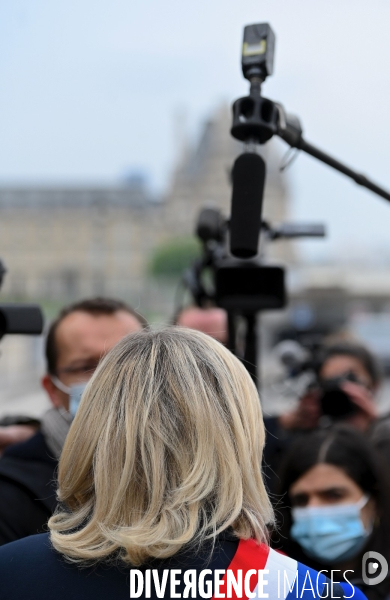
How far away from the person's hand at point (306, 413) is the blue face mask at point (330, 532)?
885 millimetres

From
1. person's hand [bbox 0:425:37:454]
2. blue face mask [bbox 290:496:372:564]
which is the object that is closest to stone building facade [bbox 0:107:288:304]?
person's hand [bbox 0:425:37:454]

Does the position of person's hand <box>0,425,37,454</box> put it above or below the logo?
above

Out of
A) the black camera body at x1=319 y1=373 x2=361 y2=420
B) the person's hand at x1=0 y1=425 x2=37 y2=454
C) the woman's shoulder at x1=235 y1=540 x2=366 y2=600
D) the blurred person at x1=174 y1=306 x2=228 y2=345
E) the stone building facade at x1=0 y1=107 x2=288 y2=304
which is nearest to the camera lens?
the woman's shoulder at x1=235 y1=540 x2=366 y2=600

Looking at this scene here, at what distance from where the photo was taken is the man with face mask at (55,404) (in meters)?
2.24

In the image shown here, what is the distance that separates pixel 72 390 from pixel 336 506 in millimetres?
940

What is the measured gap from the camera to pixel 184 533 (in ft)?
4.44

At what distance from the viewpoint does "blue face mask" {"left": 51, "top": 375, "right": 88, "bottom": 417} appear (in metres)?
2.48

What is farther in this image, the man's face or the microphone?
the man's face

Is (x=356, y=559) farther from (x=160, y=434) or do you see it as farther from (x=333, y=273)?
(x=333, y=273)

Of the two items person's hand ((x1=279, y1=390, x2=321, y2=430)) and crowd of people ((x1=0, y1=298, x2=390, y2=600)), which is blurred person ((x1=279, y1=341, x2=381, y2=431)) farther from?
crowd of people ((x1=0, y1=298, x2=390, y2=600))

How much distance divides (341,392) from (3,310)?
5.19ft

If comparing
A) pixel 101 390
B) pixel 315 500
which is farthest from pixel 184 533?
pixel 315 500

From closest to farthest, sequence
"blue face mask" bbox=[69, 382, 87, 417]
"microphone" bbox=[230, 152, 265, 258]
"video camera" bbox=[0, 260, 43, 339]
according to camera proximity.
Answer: "microphone" bbox=[230, 152, 265, 258]
"video camera" bbox=[0, 260, 43, 339]
"blue face mask" bbox=[69, 382, 87, 417]

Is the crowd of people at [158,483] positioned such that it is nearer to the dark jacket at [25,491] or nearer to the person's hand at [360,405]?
the dark jacket at [25,491]
